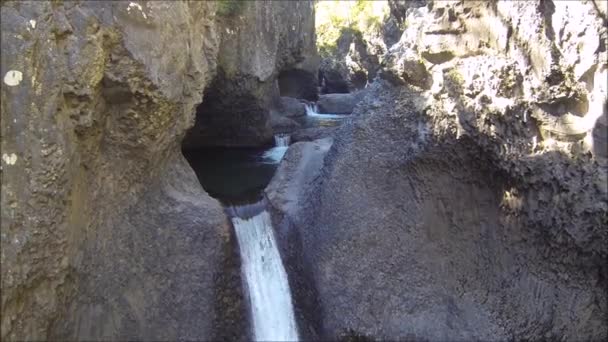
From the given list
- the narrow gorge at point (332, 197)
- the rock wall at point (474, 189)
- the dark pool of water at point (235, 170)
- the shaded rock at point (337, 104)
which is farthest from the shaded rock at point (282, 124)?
the rock wall at point (474, 189)

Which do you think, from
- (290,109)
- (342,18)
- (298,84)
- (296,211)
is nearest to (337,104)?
(298,84)

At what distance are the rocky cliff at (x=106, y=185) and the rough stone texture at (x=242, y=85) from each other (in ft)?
15.7

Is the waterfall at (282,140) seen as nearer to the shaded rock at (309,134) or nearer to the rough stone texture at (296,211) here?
the shaded rock at (309,134)

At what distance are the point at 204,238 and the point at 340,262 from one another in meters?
2.02

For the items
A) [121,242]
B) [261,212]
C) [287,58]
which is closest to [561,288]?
[261,212]

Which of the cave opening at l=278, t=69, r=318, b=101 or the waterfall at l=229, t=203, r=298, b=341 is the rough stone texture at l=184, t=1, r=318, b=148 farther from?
the cave opening at l=278, t=69, r=318, b=101

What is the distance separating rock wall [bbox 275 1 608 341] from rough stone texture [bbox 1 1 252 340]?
1790 mm

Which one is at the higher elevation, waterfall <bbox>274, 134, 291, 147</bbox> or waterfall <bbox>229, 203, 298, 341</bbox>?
waterfall <bbox>274, 134, 291, 147</bbox>

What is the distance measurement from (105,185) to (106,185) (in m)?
0.02

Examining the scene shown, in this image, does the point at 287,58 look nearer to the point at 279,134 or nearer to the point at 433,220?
the point at 279,134

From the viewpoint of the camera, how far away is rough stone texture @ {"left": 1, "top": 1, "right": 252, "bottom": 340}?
5.74m

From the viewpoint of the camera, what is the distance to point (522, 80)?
23.8ft

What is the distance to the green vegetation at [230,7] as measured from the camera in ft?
44.7

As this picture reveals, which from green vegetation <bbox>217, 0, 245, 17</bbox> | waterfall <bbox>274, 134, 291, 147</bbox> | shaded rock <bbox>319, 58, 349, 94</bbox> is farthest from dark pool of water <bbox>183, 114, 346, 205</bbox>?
shaded rock <bbox>319, 58, 349, 94</bbox>
